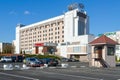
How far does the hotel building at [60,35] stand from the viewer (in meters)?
120

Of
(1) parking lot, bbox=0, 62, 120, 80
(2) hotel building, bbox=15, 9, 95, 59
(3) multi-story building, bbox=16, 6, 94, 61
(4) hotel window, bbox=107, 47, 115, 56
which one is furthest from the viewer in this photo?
(3) multi-story building, bbox=16, 6, 94, 61

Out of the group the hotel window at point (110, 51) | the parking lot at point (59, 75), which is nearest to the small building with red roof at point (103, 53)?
the hotel window at point (110, 51)

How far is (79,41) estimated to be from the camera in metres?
124

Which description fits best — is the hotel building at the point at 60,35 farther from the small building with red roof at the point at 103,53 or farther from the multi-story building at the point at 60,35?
the small building with red roof at the point at 103,53

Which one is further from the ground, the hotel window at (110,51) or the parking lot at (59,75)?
the hotel window at (110,51)

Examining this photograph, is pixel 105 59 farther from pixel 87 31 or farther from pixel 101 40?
pixel 87 31

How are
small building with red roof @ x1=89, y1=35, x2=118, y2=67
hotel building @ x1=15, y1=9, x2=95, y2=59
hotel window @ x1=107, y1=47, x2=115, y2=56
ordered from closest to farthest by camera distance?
small building with red roof @ x1=89, y1=35, x2=118, y2=67
hotel window @ x1=107, y1=47, x2=115, y2=56
hotel building @ x1=15, y1=9, x2=95, y2=59

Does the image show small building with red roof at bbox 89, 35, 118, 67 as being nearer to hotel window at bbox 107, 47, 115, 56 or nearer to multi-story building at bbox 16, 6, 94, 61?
hotel window at bbox 107, 47, 115, 56

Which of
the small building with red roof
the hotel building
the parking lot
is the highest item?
the hotel building

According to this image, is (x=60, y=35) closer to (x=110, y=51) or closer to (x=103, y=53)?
(x=110, y=51)

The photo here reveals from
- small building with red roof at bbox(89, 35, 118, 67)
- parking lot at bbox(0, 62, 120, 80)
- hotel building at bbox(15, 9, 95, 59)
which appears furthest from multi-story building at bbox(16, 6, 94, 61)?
parking lot at bbox(0, 62, 120, 80)

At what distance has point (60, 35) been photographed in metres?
153

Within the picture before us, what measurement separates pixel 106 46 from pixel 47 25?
124 m

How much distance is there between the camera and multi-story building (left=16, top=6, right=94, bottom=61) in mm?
121562
